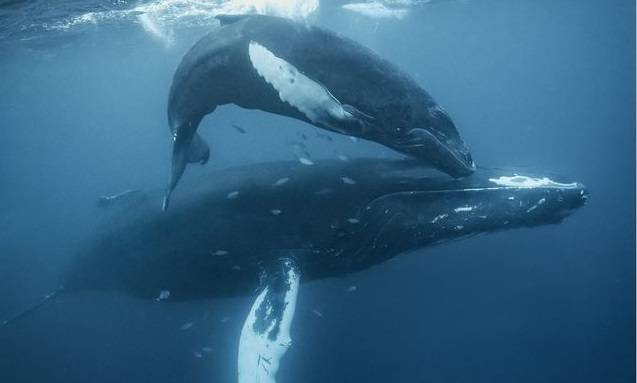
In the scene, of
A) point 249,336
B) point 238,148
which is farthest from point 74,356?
A: point 238,148

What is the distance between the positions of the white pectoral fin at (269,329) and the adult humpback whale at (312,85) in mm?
3220

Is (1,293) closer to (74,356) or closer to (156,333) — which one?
(74,356)

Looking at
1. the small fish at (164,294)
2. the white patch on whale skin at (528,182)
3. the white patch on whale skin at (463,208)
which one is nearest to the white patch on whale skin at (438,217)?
the white patch on whale skin at (463,208)

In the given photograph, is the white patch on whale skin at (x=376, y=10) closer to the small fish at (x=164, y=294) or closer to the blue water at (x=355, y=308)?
the blue water at (x=355, y=308)

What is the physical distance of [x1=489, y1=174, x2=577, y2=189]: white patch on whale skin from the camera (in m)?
7.81

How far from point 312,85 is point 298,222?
12.3 feet

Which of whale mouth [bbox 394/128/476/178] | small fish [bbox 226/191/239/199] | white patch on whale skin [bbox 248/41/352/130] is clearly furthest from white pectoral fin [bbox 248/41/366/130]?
small fish [bbox 226/191/239/199]

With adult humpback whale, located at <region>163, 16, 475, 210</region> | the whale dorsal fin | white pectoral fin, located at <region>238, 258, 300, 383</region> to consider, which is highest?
the whale dorsal fin

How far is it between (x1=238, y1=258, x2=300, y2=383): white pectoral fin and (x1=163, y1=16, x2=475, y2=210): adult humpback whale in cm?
322

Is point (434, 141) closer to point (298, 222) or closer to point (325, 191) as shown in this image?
point (325, 191)

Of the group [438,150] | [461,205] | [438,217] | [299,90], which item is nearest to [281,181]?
[438,217]

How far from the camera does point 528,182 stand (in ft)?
26.1

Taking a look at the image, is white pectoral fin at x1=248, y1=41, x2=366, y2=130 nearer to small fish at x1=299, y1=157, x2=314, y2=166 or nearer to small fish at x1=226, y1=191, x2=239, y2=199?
small fish at x1=299, y1=157, x2=314, y2=166

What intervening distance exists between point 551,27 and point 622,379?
62047 millimetres
